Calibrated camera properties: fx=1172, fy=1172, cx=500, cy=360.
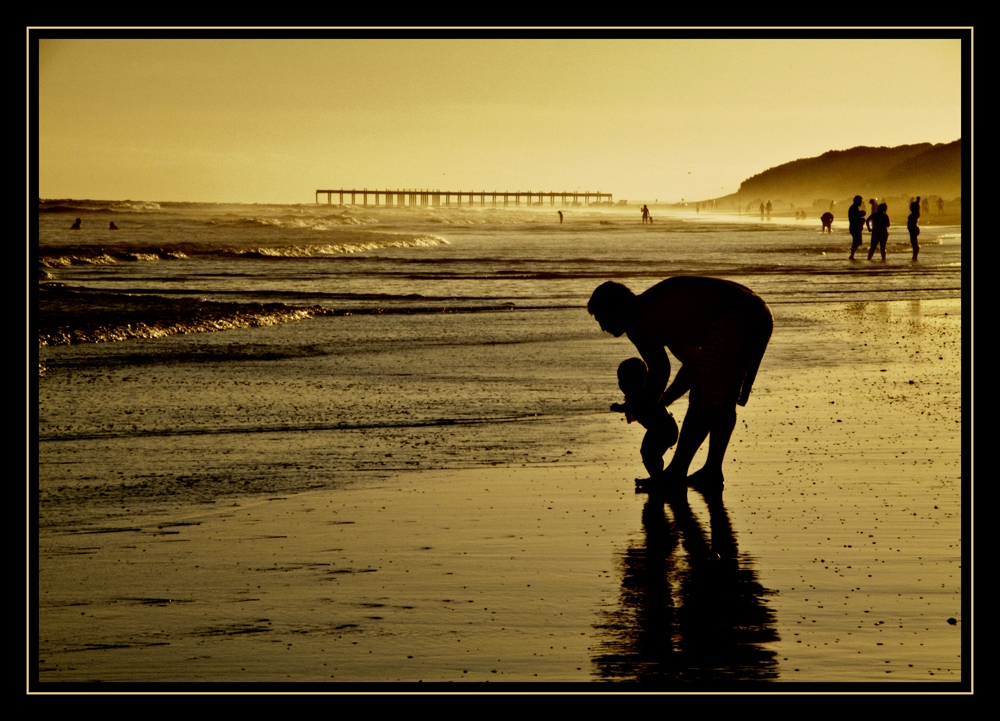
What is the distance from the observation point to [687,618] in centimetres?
429

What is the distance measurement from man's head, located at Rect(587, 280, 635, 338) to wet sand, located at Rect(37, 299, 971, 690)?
3.05ft

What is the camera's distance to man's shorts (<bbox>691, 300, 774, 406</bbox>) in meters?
5.93

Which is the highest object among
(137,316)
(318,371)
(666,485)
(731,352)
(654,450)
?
(137,316)

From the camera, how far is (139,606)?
4496 millimetres

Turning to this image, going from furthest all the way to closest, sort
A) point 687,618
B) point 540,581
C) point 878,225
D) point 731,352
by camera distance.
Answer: point 878,225 → point 731,352 → point 540,581 → point 687,618

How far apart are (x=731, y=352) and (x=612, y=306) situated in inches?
26.0

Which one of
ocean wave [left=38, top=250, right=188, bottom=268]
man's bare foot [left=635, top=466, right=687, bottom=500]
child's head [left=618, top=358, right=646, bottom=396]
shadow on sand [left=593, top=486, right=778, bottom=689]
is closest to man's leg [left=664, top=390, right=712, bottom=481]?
man's bare foot [left=635, top=466, right=687, bottom=500]

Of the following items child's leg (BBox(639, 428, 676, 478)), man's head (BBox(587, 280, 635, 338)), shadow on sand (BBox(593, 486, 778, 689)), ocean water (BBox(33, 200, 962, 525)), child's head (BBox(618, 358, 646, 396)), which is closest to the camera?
shadow on sand (BBox(593, 486, 778, 689))

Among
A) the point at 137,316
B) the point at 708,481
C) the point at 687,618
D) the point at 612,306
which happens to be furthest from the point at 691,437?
the point at 137,316

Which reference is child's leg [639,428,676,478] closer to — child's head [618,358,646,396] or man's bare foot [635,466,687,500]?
man's bare foot [635,466,687,500]

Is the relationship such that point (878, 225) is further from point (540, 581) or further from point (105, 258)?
point (540, 581)

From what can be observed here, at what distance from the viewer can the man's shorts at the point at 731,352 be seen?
19.5ft
